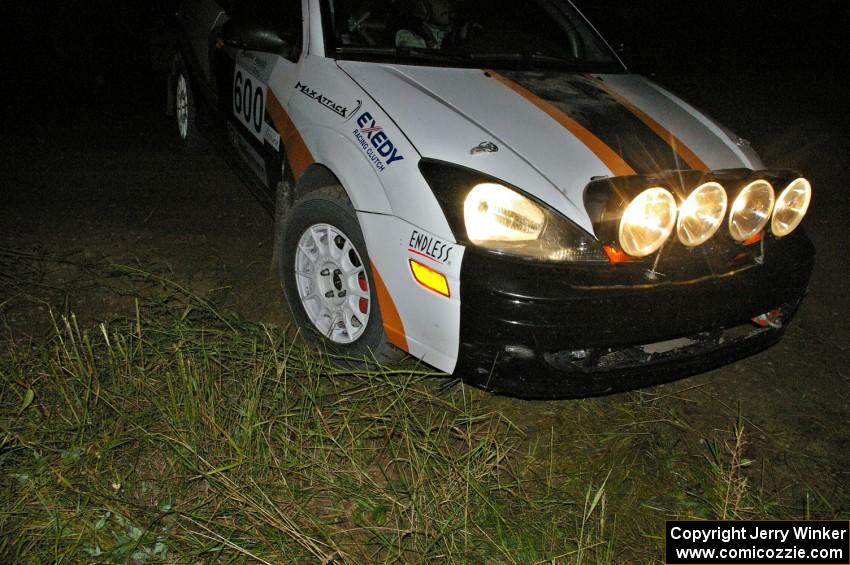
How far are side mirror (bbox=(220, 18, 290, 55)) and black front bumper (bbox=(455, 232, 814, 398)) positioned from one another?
57.3 inches

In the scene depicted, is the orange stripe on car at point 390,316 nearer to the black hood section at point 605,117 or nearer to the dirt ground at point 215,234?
the dirt ground at point 215,234

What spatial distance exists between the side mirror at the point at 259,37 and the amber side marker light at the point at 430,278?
1.31 m

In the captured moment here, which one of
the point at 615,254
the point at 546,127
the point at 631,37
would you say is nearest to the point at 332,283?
the point at 546,127

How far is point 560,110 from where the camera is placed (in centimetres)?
286

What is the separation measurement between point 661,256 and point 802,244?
794 millimetres

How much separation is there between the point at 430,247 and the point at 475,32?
1557 mm

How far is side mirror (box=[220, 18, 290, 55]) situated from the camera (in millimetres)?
3182

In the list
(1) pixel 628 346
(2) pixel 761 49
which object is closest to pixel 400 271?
(1) pixel 628 346

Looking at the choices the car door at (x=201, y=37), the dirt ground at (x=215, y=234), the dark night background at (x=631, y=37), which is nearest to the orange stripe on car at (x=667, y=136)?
the dark night background at (x=631, y=37)

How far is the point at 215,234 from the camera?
4.16m

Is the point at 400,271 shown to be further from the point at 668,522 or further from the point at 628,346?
the point at 668,522

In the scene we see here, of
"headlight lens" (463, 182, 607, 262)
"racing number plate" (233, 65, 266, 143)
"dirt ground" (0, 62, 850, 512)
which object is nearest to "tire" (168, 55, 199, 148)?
"dirt ground" (0, 62, 850, 512)

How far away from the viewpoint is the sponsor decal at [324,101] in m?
2.80

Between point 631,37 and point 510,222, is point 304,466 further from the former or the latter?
point 631,37
